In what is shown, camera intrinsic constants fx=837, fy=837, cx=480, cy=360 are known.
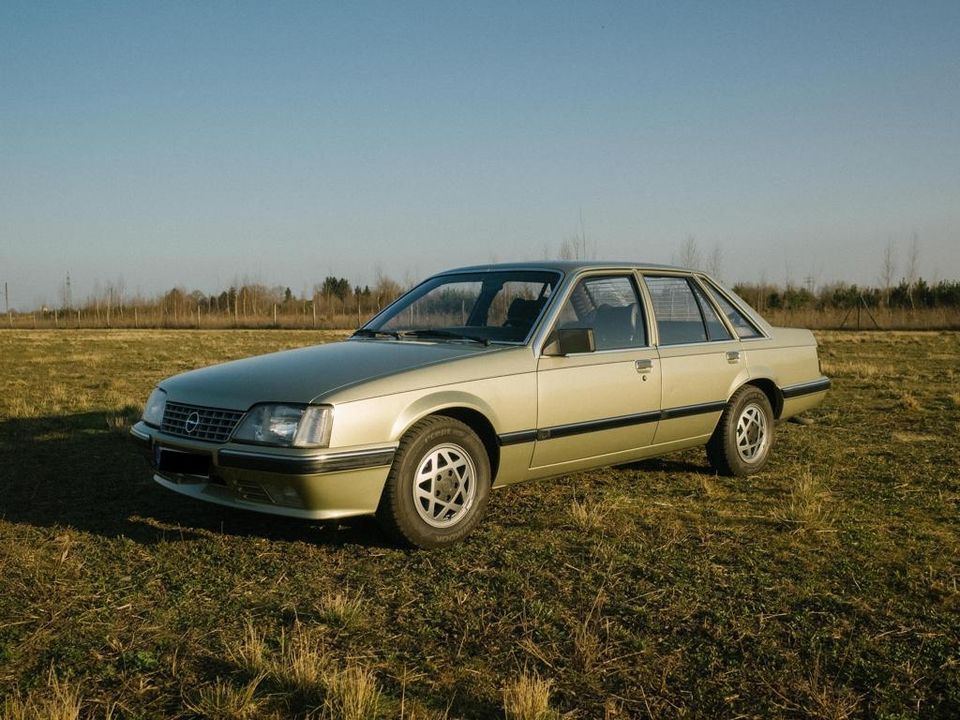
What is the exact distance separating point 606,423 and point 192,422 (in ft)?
7.85

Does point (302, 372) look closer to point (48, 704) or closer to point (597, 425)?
point (597, 425)

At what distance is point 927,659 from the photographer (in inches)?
117

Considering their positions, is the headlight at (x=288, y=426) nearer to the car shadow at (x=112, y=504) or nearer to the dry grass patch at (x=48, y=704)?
the car shadow at (x=112, y=504)

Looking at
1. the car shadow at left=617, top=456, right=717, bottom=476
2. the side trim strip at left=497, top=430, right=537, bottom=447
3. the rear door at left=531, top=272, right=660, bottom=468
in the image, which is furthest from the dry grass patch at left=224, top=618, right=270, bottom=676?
the car shadow at left=617, top=456, right=717, bottom=476

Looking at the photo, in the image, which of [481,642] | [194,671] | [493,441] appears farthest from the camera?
[493,441]

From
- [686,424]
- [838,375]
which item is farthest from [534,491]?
[838,375]

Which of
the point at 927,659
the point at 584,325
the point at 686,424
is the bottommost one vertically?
the point at 927,659

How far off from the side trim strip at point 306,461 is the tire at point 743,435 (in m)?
2.92

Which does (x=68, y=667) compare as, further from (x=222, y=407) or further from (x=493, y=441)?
(x=493, y=441)

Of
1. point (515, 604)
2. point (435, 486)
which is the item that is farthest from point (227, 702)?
point (435, 486)

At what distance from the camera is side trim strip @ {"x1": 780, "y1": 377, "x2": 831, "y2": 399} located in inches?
257

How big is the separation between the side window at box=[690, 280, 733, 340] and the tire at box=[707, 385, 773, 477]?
0.43m

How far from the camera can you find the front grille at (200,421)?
162 inches

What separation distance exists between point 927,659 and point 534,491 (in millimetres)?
3006
